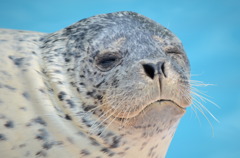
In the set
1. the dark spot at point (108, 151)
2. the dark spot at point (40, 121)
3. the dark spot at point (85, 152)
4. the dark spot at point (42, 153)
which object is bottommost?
the dark spot at point (42, 153)

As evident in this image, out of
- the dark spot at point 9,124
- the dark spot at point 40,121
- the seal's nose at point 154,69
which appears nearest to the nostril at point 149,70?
the seal's nose at point 154,69

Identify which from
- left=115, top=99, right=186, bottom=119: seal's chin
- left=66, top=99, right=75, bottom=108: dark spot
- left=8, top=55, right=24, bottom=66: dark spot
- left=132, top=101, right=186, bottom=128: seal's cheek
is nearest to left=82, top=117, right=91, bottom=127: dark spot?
left=66, top=99, right=75, bottom=108: dark spot

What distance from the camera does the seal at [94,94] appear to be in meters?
2.28

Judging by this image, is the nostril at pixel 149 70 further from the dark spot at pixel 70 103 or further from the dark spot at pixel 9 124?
the dark spot at pixel 9 124

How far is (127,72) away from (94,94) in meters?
0.30

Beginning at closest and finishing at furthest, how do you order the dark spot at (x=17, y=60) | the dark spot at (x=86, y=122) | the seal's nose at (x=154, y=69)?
the seal's nose at (x=154, y=69) → the dark spot at (x=86, y=122) → the dark spot at (x=17, y=60)

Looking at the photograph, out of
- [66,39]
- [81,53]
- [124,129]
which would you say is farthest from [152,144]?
[66,39]

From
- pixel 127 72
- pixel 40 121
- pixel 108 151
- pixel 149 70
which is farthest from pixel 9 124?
pixel 149 70

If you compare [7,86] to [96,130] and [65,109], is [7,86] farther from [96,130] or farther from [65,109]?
[96,130]

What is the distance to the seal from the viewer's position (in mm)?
2275

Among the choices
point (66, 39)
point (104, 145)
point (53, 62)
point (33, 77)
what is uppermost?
point (66, 39)

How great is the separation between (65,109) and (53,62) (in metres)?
0.43

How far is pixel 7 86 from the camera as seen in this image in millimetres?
2416

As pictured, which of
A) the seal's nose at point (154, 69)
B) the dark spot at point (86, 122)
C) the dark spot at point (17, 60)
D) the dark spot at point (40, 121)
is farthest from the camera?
→ the dark spot at point (17, 60)
